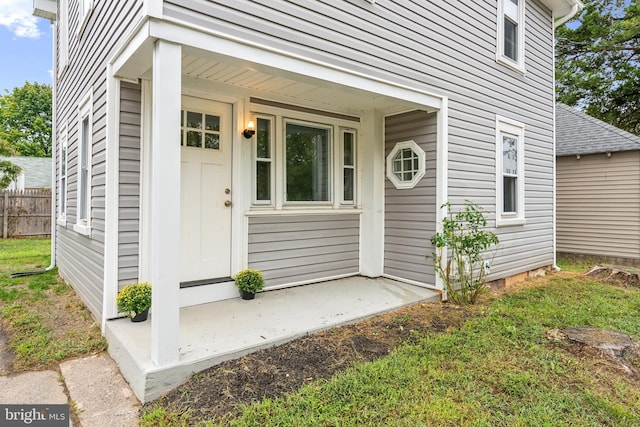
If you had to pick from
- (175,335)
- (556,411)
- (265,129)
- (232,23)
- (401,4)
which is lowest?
(556,411)

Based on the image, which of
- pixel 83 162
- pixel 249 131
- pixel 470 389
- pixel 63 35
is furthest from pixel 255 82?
pixel 63 35

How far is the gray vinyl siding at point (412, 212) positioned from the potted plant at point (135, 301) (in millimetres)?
3214

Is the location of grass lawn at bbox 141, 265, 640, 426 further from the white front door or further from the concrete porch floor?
the white front door

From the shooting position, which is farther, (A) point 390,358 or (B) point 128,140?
(B) point 128,140

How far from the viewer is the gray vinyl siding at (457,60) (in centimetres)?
318

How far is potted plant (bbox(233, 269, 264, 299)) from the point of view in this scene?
4.03 meters

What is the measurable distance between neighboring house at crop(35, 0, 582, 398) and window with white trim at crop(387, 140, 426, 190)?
28mm

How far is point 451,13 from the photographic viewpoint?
4.82 metres

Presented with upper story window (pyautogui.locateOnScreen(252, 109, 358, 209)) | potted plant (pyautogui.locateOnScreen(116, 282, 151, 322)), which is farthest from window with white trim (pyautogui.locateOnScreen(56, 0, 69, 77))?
potted plant (pyautogui.locateOnScreen(116, 282, 151, 322))

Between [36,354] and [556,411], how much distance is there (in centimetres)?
388

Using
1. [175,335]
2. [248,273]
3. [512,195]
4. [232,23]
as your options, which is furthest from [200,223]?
A: [512,195]

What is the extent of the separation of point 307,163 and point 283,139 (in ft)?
1.63

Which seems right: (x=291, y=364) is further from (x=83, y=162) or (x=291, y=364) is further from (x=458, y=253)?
(x=83, y=162)

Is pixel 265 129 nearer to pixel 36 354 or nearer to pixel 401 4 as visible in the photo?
pixel 401 4
